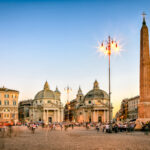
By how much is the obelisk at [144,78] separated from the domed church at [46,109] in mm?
81772

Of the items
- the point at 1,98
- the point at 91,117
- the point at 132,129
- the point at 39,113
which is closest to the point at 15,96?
the point at 1,98

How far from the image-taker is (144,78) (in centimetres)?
3080

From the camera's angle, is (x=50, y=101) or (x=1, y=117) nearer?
(x=1, y=117)

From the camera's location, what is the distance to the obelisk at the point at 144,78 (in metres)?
30.6

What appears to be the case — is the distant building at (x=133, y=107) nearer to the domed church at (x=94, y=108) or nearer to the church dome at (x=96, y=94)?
the domed church at (x=94, y=108)

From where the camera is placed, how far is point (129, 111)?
118062 millimetres

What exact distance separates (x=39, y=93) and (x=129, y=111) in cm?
4132

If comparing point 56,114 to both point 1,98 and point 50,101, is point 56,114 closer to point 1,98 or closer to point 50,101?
point 50,101

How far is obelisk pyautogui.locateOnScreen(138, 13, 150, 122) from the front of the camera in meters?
30.6

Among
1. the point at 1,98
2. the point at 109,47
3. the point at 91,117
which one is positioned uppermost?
the point at 109,47

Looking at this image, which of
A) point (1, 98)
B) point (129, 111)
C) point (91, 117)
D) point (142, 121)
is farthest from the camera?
point (129, 111)

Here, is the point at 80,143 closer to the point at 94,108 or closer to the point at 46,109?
the point at 94,108

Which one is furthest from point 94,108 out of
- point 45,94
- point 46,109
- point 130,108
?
point 45,94

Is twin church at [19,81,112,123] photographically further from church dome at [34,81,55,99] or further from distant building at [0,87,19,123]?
distant building at [0,87,19,123]
